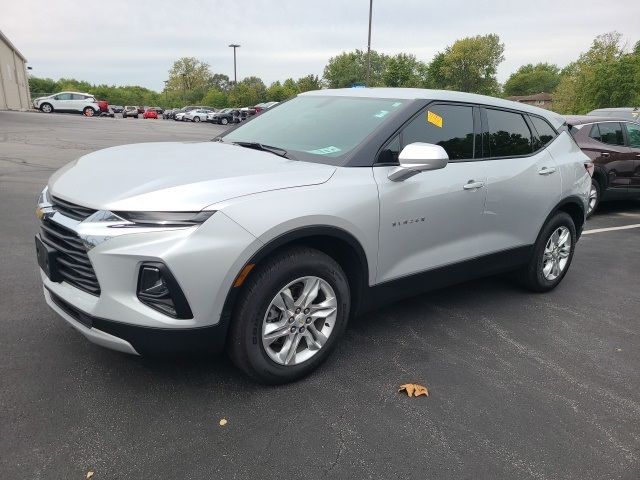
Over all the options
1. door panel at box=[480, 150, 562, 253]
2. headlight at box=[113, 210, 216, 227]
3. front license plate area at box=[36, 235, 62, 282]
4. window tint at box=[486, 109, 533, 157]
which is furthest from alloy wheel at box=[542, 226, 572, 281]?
front license plate area at box=[36, 235, 62, 282]

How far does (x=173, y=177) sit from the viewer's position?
8.63 feet

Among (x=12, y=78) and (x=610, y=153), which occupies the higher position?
(x=12, y=78)

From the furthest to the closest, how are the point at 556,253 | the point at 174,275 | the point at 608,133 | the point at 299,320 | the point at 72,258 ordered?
1. the point at 608,133
2. the point at 556,253
3. the point at 299,320
4. the point at 72,258
5. the point at 174,275

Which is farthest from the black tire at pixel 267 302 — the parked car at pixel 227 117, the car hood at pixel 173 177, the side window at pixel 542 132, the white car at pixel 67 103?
the white car at pixel 67 103

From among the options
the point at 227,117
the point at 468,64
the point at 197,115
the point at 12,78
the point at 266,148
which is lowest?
the point at 197,115

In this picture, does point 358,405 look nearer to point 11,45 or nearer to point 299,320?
point 299,320

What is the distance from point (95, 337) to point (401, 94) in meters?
2.55

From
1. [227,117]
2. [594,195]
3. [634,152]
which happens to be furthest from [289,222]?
[227,117]

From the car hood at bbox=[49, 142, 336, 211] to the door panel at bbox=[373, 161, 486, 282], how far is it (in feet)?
1.61

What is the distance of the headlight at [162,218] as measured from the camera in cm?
239

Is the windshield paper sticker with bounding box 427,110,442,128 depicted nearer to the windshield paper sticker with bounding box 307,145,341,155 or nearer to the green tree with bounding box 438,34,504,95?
the windshield paper sticker with bounding box 307,145,341,155

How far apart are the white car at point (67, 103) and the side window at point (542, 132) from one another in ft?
141

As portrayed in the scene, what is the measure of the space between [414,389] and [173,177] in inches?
71.7

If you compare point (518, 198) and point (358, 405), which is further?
point (518, 198)
